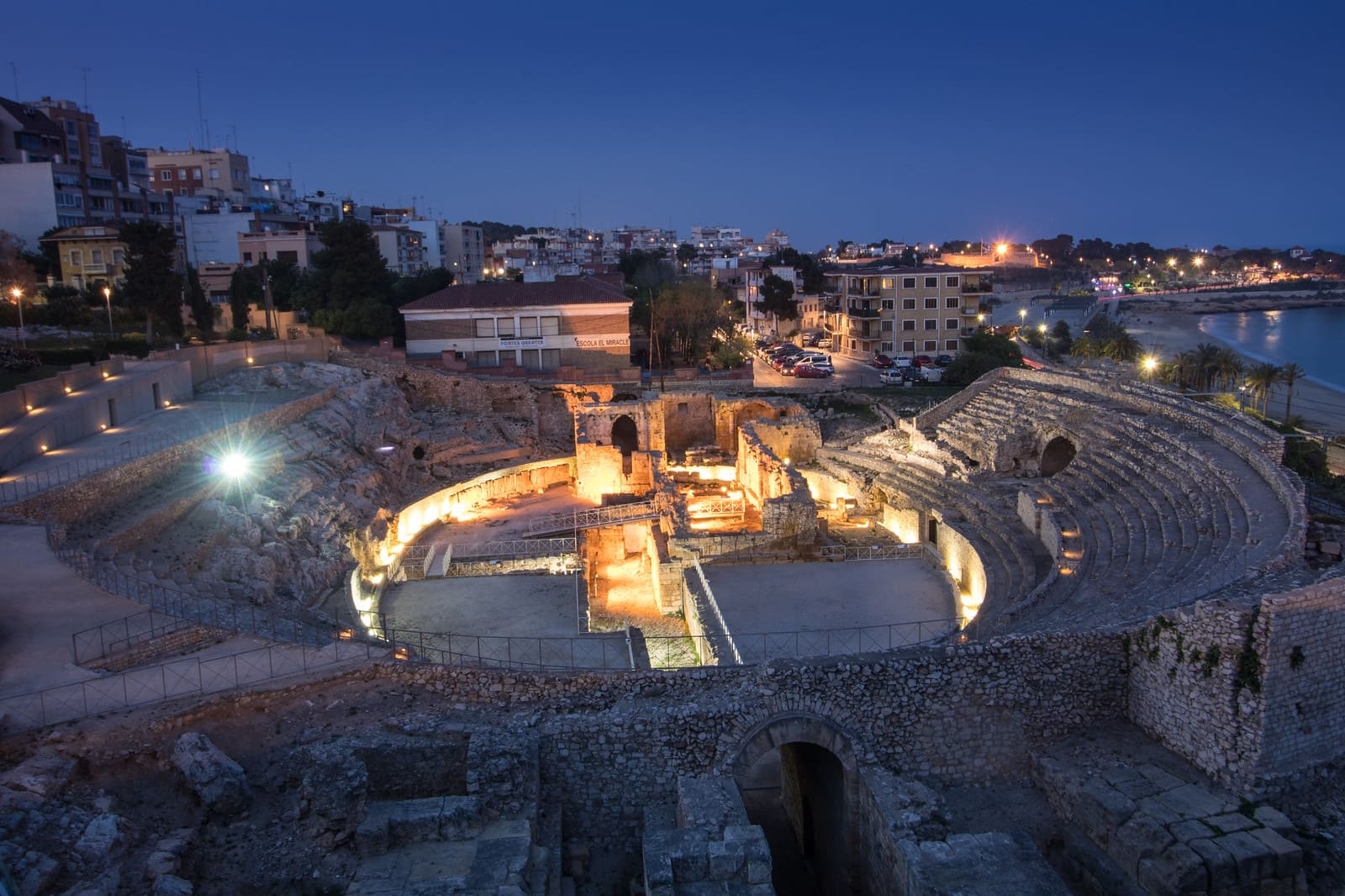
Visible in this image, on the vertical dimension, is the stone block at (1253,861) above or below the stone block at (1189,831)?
below

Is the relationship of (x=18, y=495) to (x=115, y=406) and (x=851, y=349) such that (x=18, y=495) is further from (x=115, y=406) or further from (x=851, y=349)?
(x=851, y=349)

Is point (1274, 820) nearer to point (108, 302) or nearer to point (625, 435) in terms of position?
point (625, 435)

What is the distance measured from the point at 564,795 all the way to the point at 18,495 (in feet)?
42.2

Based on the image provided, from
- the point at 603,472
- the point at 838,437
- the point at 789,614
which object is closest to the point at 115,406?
the point at 603,472

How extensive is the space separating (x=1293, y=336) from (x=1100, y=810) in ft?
290

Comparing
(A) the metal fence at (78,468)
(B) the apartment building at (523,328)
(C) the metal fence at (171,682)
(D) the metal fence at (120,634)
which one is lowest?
(C) the metal fence at (171,682)

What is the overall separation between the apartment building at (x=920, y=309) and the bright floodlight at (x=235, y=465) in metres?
36.0

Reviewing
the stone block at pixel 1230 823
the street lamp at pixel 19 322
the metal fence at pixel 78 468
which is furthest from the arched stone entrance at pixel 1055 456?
the street lamp at pixel 19 322

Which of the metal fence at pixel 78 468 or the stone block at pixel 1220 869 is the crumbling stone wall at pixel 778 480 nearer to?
the stone block at pixel 1220 869

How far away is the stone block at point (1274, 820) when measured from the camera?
11094 millimetres

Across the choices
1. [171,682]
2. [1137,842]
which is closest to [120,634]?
[171,682]

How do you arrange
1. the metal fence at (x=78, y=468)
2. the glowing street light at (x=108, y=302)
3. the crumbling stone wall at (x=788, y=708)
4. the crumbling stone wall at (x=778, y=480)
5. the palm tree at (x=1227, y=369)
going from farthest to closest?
the palm tree at (x=1227, y=369) < the glowing street light at (x=108, y=302) < the crumbling stone wall at (x=778, y=480) < the metal fence at (x=78, y=468) < the crumbling stone wall at (x=788, y=708)

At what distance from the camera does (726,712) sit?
41.8 feet

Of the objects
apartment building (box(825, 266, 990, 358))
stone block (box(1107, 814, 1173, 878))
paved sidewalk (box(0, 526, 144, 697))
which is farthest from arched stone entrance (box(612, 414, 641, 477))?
stone block (box(1107, 814, 1173, 878))
